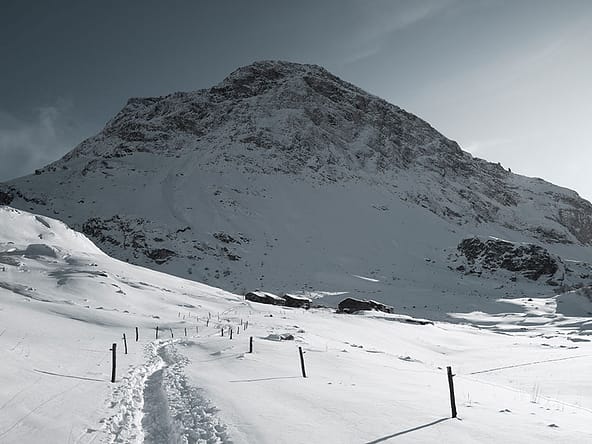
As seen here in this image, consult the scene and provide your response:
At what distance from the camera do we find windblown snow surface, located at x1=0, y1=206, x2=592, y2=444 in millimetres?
6898

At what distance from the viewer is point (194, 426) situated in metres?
7.24

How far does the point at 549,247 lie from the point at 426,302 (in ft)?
194

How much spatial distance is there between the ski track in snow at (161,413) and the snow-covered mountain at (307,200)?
39.1 m

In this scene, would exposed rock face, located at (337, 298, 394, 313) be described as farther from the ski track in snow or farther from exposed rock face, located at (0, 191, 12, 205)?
exposed rock face, located at (0, 191, 12, 205)

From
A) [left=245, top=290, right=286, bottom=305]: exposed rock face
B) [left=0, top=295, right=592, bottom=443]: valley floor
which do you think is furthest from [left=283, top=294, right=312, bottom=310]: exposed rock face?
→ [left=0, top=295, right=592, bottom=443]: valley floor

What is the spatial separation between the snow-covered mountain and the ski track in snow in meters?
39.1

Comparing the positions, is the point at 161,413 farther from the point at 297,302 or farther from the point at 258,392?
the point at 297,302

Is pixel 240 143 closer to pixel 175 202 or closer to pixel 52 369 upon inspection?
pixel 175 202

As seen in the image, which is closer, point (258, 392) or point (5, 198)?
point (258, 392)

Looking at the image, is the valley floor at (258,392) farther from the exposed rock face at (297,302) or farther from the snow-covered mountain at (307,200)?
the snow-covered mountain at (307,200)

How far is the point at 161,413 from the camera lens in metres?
8.22

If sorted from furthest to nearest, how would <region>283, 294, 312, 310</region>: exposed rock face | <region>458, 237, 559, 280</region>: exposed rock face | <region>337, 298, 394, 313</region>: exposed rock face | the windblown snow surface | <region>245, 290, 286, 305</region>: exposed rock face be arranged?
<region>458, 237, 559, 280</region>: exposed rock face, <region>283, 294, 312, 310</region>: exposed rock face, <region>245, 290, 286, 305</region>: exposed rock face, <region>337, 298, 394, 313</region>: exposed rock face, the windblown snow surface

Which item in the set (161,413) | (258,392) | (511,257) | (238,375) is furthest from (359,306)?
(511,257)

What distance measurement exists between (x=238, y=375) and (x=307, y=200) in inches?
2754
